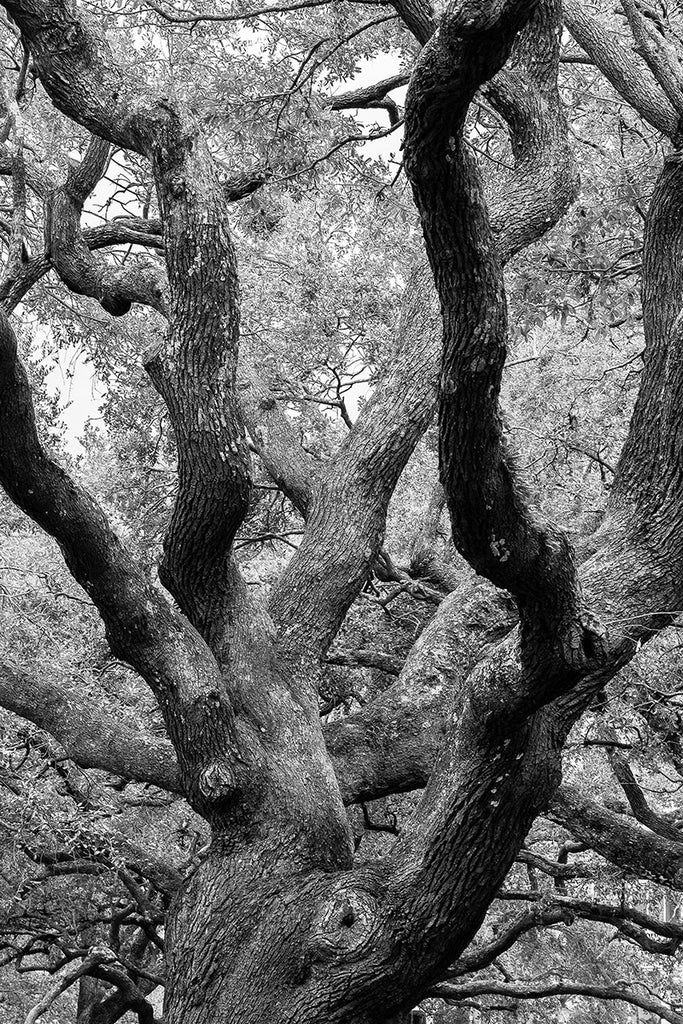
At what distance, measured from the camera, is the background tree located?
12.6 feet

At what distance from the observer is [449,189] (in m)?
3.00

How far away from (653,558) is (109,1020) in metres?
8.20

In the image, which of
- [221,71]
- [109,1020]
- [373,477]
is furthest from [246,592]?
[109,1020]

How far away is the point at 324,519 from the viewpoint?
5.92 meters

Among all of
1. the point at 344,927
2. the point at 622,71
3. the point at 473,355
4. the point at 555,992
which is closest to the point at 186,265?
the point at 473,355

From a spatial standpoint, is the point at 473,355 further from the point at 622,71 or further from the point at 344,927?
the point at 622,71

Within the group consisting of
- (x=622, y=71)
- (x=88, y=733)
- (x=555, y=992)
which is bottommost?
(x=555, y=992)

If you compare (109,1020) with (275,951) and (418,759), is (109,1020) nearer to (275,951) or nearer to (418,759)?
(418,759)

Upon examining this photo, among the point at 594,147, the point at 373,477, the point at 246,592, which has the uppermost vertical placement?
the point at 594,147

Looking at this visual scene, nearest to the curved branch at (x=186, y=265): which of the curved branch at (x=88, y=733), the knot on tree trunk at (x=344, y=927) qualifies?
the curved branch at (x=88, y=733)

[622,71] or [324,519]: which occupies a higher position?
[622,71]

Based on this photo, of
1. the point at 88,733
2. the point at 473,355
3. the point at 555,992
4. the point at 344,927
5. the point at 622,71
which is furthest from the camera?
the point at 555,992

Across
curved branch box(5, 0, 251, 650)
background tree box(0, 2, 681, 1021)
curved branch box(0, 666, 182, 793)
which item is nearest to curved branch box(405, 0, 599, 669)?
background tree box(0, 2, 681, 1021)

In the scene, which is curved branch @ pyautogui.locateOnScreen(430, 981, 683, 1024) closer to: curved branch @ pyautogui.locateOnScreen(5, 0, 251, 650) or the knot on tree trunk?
the knot on tree trunk
